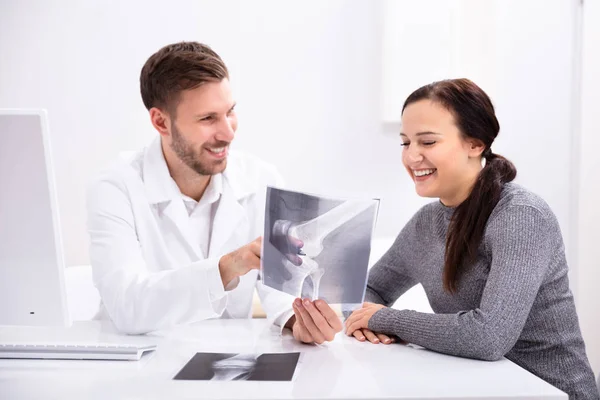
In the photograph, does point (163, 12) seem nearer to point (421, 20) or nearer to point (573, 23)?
point (421, 20)

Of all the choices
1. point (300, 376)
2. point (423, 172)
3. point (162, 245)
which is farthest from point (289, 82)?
point (300, 376)

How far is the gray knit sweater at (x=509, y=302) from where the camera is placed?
1.53 metres

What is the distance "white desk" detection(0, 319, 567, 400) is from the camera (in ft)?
4.22

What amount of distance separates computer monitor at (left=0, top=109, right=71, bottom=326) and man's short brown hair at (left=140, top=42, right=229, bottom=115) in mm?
940

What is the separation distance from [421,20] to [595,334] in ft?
5.86

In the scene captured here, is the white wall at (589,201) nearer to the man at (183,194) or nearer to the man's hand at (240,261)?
the man at (183,194)

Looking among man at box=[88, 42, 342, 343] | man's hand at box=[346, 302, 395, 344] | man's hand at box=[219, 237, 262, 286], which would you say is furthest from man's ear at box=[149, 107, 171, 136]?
man's hand at box=[346, 302, 395, 344]

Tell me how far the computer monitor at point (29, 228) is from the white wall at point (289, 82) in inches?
82.8

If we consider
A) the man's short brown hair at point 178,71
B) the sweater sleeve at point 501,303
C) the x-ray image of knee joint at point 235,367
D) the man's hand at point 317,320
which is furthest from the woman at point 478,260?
the man's short brown hair at point 178,71

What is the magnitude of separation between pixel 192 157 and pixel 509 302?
1118 mm

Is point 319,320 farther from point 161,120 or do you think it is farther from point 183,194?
point 161,120

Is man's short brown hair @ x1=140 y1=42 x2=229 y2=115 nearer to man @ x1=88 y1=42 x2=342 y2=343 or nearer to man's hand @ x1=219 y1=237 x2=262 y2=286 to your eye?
man @ x1=88 y1=42 x2=342 y2=343

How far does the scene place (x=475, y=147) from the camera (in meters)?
1.88

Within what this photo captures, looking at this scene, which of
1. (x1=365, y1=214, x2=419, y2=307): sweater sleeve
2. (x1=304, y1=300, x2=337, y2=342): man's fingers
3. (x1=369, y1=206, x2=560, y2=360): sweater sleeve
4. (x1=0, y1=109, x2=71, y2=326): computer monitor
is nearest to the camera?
(x1=0, y1=109, x2=71, y2=326): computer monitor
